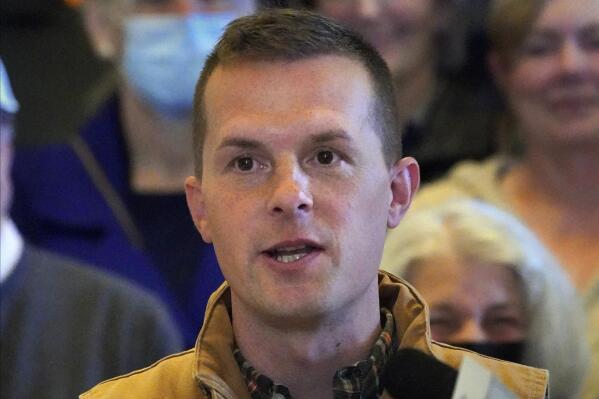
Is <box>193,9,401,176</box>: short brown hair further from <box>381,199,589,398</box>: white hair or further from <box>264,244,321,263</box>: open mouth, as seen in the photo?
<box>381,199,589,398</box>: white hair

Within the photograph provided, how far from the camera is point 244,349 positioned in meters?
2.41

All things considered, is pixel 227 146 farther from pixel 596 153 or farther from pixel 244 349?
pixel 596 153

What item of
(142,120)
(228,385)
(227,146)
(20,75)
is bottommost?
(20,75)

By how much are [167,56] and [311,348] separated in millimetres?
2530

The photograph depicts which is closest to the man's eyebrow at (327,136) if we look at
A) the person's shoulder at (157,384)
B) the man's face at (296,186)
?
the man's face at (296,186)

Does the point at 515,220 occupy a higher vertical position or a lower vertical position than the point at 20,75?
higher

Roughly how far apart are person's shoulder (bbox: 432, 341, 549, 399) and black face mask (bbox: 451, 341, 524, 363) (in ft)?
2.72

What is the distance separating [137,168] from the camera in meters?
4.47

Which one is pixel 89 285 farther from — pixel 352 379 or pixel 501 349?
pixel 352 379

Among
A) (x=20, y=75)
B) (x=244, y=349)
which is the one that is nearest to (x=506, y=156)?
(x=244, y=349)

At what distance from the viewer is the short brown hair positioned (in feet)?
7.73

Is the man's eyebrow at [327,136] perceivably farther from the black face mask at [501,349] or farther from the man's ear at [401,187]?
the black face mask at [501,349]

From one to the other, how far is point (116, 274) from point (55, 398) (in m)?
0.62

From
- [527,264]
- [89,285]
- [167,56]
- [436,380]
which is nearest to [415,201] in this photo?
[527,264]
